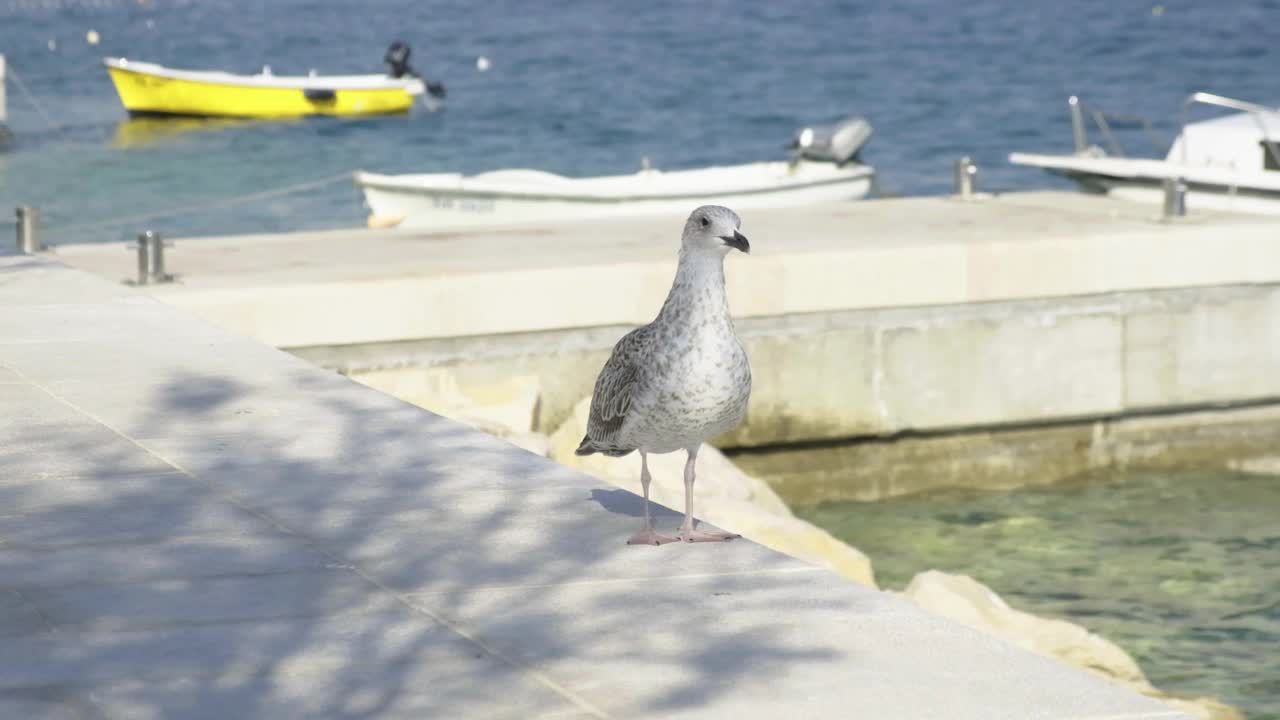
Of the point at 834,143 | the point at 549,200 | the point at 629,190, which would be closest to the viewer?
the point at 629,190

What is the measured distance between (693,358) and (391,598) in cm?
120

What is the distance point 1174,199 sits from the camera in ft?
57.7

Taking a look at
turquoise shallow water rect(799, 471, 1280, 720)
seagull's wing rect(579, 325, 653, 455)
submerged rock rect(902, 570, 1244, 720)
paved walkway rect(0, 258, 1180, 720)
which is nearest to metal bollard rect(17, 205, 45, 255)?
turquoise shallow water rect(799, 471, 1280, 720)

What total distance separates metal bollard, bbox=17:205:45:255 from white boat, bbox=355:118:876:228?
840cm

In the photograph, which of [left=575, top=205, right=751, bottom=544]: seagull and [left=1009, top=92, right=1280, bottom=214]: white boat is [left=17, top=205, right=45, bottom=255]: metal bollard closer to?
[left=575, top=205, right=751, bottom=544]: seagull

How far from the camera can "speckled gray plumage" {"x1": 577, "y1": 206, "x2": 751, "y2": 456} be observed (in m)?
6.66

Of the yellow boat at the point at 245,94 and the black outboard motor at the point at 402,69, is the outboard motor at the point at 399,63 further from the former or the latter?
the yellow boat at the point at 245,94

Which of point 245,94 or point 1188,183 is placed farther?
point 245,94

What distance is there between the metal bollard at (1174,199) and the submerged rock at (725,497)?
5.36 metres

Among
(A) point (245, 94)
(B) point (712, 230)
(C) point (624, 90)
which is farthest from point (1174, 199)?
(C) point (624, 90)

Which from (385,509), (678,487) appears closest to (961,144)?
(678,487)

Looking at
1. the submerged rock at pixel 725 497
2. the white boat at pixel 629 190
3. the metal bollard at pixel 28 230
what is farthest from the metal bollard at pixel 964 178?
the metal bollard at pixel 28 230

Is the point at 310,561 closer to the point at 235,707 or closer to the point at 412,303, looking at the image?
the point at 235,707

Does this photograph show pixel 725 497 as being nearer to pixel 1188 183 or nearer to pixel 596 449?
pixel 596 449
